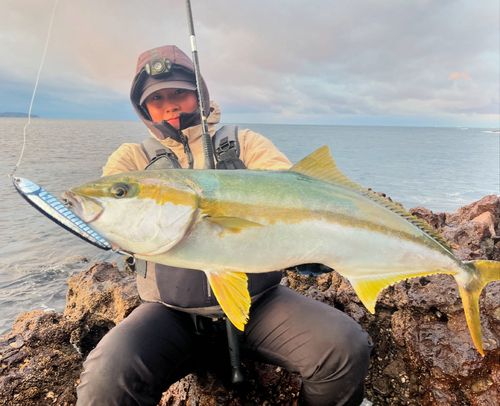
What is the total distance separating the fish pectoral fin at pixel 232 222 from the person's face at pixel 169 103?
6.45 ft

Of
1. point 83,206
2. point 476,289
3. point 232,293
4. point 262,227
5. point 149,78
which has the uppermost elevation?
point 149,78

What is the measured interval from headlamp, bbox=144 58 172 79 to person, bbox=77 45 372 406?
935mm

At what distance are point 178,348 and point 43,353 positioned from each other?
143cm

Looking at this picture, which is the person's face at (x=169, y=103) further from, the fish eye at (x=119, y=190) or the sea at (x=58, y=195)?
the sea at (x=58, y=195)

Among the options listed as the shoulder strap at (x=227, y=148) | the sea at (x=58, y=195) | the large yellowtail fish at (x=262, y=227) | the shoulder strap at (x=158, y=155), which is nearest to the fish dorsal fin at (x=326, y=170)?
the large yellowtail fish at (x=262, y=227)

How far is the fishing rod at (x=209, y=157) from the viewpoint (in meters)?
2.17

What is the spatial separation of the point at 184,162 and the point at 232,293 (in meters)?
1.78

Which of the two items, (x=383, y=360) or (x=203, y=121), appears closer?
(x=383, y=360)

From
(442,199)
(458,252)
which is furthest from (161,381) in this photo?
(442,199)

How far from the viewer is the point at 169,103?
10.6ft

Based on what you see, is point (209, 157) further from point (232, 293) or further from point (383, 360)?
point (383, 360)

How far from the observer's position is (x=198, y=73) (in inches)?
122

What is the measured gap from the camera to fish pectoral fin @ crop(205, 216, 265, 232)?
1.56 meters

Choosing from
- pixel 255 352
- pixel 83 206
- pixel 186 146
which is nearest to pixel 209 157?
pixel 186 146
